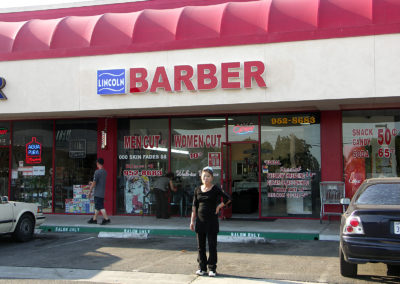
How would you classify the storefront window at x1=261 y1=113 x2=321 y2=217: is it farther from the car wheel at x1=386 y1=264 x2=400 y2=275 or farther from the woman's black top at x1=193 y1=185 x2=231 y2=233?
the woman's black top at x1=193 y1=185 x2=231 y2=233

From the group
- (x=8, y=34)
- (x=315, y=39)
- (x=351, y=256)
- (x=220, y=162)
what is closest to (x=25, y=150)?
(x=8, y=34)

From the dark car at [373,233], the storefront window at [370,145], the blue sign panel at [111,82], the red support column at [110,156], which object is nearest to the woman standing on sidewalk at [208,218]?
the dark car at [373,233]

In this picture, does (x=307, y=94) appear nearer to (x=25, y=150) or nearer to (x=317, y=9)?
(x=317, y=9)

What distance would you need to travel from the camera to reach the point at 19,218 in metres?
10.2

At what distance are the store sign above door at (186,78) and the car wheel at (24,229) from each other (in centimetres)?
382

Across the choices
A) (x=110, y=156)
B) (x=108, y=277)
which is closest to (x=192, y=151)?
(x=110, y=156)

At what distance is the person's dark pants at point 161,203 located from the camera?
13430mm

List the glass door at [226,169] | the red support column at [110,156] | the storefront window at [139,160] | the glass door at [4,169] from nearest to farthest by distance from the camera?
the glass door at [226,169], the storefront window at [139,160], the red support column at [110,156], the glass door at [4,169]

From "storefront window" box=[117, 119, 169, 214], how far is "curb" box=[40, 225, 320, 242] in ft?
8.24

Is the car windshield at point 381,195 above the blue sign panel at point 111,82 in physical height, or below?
below

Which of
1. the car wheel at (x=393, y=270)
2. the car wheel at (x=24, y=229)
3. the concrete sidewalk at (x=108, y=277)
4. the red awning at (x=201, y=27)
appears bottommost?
the concrete sidewalk at (x=108, y=277)

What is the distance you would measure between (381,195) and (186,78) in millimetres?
6352

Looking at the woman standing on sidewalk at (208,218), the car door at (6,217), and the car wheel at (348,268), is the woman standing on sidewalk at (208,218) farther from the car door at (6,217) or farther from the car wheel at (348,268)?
the car door at (6,217)

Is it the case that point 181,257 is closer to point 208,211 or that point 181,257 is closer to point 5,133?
point 208,211
